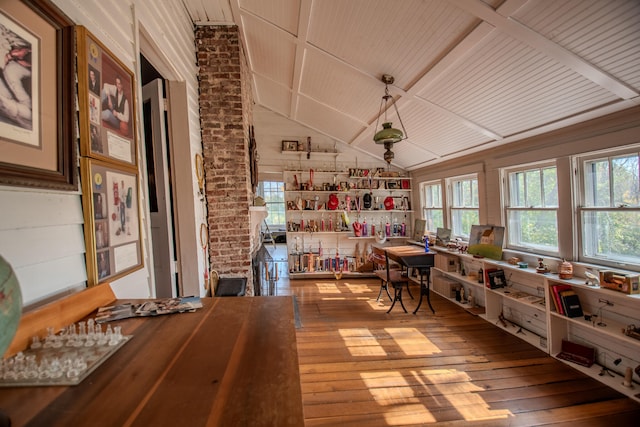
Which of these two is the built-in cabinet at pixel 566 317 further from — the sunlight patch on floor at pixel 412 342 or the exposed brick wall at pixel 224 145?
the exposed brick wall at pixel 224 145

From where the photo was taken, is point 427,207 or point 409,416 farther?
point 427,207

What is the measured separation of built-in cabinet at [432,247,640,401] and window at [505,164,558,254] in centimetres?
37

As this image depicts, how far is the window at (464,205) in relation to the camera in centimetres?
432

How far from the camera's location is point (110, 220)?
1.25 metres

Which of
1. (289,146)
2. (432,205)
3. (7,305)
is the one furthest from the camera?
(289,146)

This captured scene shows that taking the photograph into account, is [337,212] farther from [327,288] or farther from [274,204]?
[274,204]

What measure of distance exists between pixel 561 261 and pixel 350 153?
4095 mm

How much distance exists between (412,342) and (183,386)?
307 cm

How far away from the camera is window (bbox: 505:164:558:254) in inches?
121

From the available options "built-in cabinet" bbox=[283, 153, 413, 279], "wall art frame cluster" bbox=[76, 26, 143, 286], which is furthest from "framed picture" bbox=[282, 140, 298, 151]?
"wall art frame cluster" bbox=[76, 26, 143, 286]

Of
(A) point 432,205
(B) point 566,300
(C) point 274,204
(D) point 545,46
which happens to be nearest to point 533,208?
(B) point 566,300

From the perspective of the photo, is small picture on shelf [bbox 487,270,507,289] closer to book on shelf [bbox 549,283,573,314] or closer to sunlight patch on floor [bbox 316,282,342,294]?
book on shelf [bbox 549,283,573,314]

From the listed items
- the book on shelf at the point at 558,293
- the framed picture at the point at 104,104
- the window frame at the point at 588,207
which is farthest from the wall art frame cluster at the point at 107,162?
the window frame at the point at 588,207

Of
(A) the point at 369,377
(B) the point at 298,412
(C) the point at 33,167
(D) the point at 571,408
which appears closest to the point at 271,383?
(B) the point at 298,412
